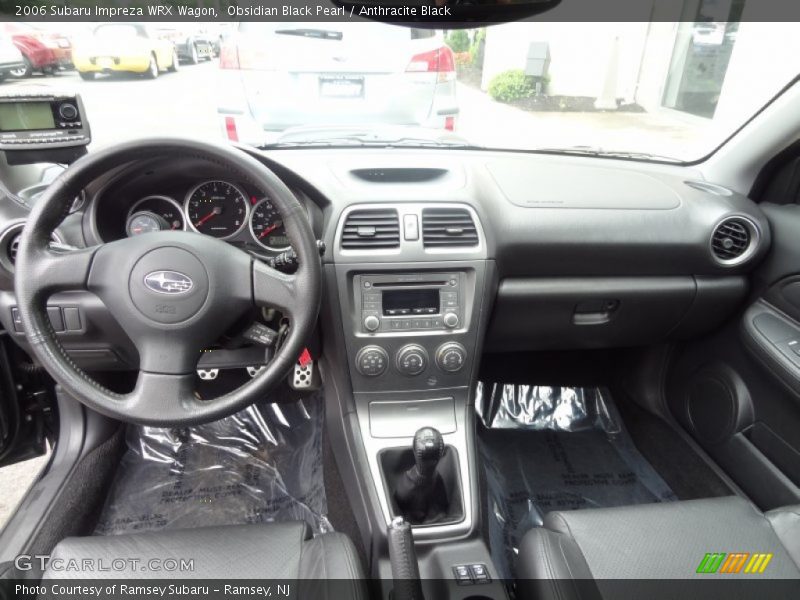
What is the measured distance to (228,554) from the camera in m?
1.24

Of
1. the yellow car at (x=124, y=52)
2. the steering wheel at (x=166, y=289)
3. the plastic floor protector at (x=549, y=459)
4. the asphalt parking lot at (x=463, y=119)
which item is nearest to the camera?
the steering wheel at (x=166, y=289)

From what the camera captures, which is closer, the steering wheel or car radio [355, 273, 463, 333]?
the steering wheel

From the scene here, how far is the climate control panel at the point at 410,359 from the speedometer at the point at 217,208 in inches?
21.4

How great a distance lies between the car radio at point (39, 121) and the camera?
1.46m

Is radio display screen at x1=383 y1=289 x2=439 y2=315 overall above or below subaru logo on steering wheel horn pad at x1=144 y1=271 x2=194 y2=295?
below

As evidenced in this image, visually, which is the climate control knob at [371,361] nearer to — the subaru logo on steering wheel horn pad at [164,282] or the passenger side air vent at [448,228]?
the passenger side air vent at [448,228]

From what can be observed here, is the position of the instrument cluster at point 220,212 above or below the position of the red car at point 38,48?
below

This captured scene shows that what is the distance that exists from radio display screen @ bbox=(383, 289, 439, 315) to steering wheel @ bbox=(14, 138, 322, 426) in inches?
18.9

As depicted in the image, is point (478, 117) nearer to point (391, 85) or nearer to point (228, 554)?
point (391, 85)

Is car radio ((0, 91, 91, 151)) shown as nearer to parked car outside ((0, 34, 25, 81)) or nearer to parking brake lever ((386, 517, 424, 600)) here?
parked car outside ((0, 34, 25, 81))

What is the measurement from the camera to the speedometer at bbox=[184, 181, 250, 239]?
5.25ft

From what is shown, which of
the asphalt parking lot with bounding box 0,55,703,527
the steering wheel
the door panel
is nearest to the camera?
the steering wheel

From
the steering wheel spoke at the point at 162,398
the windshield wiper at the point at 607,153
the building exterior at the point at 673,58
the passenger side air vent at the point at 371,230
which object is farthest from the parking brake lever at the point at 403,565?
the building exterior at the point at 673,58

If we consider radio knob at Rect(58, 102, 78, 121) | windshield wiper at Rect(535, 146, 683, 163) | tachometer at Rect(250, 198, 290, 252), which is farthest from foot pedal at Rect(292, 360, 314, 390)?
windshield wiper at Rect(535, 146, 683, 163)
